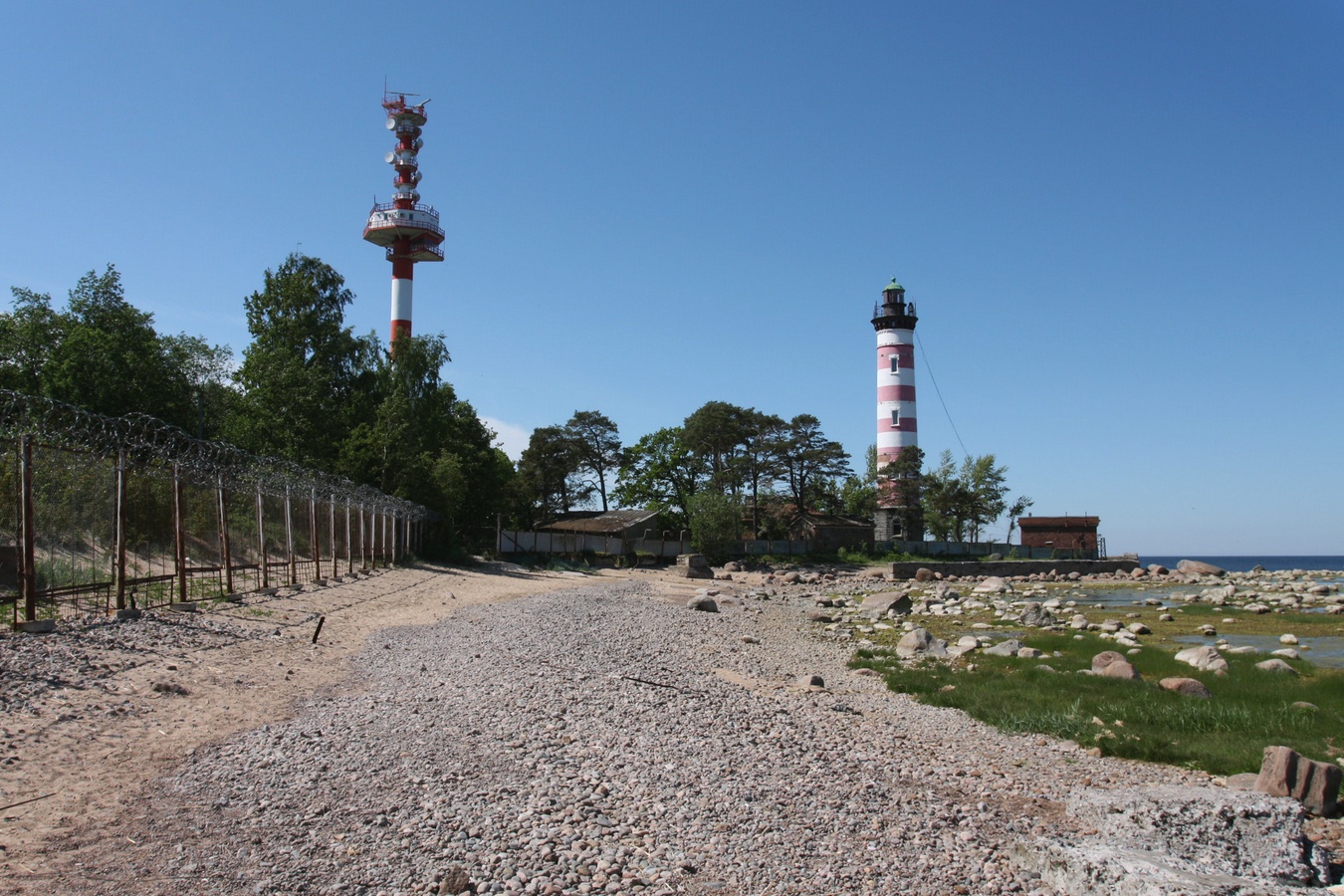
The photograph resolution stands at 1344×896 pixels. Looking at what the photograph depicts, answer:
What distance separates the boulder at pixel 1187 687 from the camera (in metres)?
13.8

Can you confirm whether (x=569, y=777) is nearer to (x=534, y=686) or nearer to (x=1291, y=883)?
(x=534, y=686)

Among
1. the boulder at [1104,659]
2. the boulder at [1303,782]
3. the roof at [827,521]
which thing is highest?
the roof at [827,521]

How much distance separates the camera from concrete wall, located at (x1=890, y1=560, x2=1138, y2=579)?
55659 mm

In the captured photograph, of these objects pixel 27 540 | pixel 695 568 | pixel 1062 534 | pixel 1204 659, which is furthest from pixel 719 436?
pixel 27 540

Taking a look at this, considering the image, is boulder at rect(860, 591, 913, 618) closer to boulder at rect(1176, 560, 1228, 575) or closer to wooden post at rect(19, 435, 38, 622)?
wooden post at rect(19, 435, 38, 622)

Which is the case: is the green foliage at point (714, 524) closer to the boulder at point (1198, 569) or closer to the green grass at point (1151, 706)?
the boulder at point (1198, 569)

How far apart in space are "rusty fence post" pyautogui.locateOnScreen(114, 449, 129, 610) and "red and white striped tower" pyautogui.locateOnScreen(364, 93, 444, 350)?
38702 mm

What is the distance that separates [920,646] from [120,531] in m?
15.4

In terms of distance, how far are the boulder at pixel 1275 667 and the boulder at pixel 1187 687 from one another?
308cm

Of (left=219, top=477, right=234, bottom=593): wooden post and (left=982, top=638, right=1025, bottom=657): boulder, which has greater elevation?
(left=219, top=477, right=234, bottom=593): wooden post

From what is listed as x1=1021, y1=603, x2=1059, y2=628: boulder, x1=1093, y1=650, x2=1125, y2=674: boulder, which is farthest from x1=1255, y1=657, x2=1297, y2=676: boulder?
x1=1021, y1=603, x2=1059, y2=628: boulder

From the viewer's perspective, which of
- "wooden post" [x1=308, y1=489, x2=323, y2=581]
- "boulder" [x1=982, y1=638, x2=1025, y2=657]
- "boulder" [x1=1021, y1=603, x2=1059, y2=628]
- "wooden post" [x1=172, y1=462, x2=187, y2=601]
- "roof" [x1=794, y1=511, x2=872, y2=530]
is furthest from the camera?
"roof" [x1=794, y1=511, x2=872, y2=530]

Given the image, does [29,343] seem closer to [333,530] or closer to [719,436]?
[333,530]

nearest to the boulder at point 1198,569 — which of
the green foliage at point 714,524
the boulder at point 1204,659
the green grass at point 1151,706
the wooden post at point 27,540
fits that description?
the green foliage at point 714,524
